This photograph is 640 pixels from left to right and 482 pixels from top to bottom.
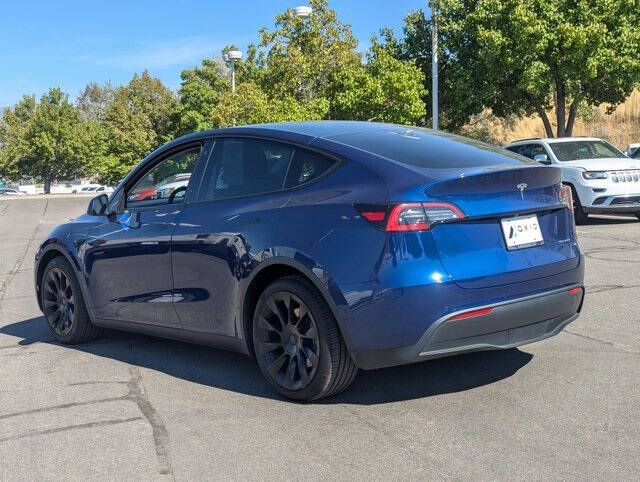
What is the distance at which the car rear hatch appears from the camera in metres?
4.03

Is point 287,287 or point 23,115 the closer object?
point 287,287

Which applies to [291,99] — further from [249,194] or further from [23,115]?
[23,115]

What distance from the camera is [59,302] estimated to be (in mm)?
6398

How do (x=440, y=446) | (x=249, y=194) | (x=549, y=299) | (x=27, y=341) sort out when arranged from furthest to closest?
(x=27, y=341) → (x=249, y=194) → (x=549, y=299) → (x=440, y=446)

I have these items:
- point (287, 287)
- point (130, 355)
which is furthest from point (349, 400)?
point (130, 355)

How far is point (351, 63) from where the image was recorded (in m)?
35.4

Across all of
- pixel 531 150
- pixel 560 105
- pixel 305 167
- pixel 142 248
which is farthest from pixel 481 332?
pixel 560 105

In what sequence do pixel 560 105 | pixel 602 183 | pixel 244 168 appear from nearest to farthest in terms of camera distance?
pixel 244 168 < pixel 602 183 < pixel 560 105

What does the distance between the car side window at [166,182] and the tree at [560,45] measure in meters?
25.2

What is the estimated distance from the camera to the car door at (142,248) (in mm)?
5277

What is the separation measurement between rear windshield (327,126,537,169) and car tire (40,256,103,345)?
2644mm

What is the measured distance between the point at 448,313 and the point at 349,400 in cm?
90

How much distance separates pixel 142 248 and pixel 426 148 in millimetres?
2060

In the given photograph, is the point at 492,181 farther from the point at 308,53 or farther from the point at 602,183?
the point at 308,53
